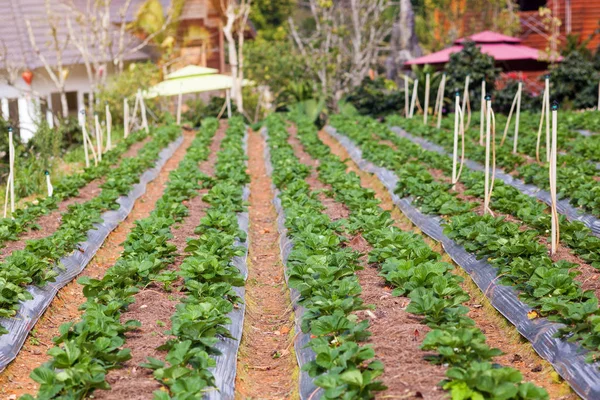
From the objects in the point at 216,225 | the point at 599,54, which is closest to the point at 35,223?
the point at 216,225

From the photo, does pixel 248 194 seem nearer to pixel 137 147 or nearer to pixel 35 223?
pixel 35 223

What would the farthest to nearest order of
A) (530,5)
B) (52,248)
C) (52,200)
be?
1. (530,5)
2. (52,200)
3. (52,248)

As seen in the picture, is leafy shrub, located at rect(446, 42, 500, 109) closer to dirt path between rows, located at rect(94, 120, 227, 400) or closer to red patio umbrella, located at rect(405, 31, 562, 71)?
red patio umbrella, located at rect(405, 31, 562, 71)

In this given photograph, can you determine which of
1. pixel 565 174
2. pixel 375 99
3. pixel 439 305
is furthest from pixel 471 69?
pixel 439 305

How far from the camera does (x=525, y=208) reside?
25.9 feet

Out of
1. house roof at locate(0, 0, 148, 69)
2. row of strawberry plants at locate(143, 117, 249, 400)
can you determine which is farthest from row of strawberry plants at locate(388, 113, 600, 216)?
house roof at locate(0, 0, 148, 69)

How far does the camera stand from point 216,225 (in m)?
8.05

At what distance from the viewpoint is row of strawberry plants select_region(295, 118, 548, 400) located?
3930 mm

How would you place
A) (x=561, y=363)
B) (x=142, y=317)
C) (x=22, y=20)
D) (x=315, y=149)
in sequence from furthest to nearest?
(x=22, y=20), (x=315, y=149), (x=142, y=317), (x=561, y=363)

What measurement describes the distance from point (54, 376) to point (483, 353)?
2.24 meters

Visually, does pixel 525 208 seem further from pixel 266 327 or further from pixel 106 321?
pixel 106 321

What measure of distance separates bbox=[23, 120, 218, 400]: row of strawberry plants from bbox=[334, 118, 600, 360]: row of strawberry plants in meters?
2.57

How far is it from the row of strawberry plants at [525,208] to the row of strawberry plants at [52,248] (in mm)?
3659

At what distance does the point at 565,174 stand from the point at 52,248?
5.71 meters
